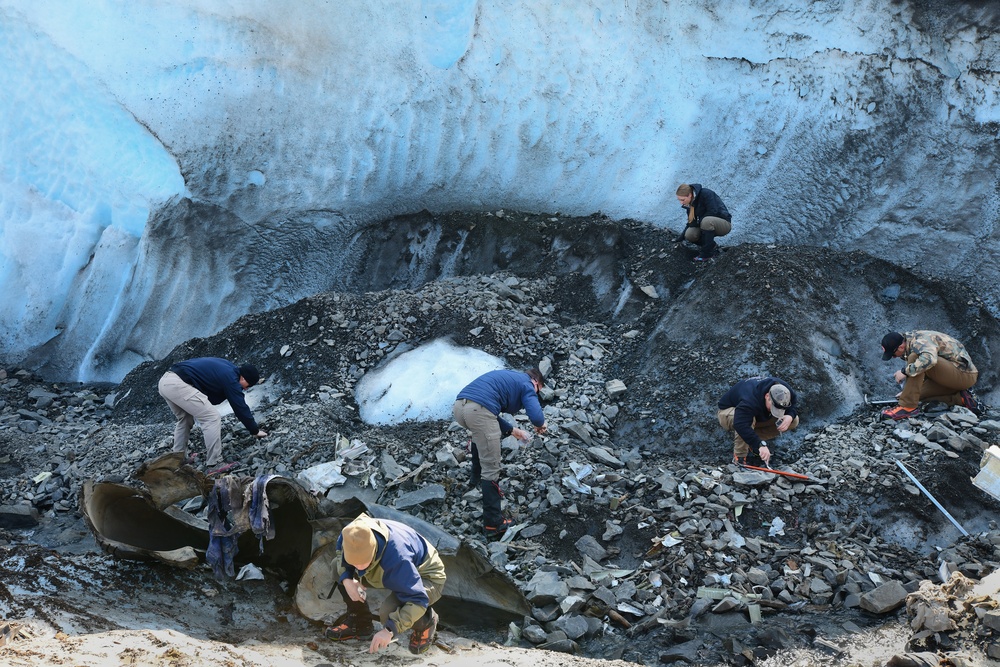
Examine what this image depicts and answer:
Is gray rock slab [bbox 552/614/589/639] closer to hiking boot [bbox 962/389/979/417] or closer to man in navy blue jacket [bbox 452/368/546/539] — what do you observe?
man in navy blue jacket [bbox 452/368/546/539]

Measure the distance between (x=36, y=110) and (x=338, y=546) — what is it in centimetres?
700

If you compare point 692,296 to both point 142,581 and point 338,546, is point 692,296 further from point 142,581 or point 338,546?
point 142,581

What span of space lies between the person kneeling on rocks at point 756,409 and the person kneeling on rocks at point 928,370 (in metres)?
0.93

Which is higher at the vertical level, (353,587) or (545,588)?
(353,587)

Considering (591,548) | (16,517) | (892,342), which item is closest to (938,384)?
(892,342)

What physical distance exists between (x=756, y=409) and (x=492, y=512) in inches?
79.3

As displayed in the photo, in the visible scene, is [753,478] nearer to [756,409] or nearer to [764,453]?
[764,453]

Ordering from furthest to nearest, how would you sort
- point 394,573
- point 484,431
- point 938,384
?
point 938,384, point 484,431, point 394,573

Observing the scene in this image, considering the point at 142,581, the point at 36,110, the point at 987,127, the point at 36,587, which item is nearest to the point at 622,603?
the point at 142,581

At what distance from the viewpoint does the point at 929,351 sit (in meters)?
6.52

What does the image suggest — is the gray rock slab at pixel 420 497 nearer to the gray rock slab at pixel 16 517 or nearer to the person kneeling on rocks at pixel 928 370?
the gray rock slab at pixel 16 517

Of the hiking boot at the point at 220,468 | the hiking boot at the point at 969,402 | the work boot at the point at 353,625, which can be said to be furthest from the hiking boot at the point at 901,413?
the hiking boot at the point at 220,468

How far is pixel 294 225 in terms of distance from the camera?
983cm

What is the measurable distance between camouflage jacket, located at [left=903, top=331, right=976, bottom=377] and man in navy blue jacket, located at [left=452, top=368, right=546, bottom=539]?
115 inches
